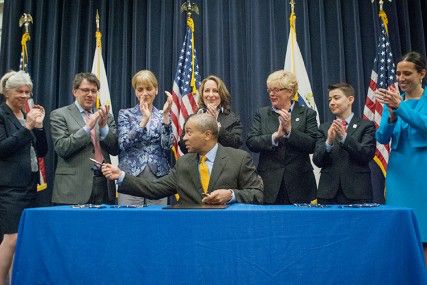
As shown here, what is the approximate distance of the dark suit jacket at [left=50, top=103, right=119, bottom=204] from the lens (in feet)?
10.9

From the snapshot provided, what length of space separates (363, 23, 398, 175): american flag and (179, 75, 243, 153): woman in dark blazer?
1734 mm

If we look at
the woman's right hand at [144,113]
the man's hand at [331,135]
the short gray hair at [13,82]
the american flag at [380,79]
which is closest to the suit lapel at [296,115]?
the man's hand at [331,135]

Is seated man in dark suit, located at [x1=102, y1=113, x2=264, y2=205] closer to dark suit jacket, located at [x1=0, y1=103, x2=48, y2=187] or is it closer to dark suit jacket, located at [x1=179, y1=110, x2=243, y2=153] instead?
dark suit jacket, located at [x1=179, y1=110, x2=243, y2=153]

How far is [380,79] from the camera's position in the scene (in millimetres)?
4801

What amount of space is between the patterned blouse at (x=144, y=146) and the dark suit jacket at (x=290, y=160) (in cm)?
63

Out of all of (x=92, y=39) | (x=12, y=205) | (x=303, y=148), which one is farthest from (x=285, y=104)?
(x=92, y=39)

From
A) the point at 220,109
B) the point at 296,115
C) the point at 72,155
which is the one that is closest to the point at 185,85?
the point at 220,109

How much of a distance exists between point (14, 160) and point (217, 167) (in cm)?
147

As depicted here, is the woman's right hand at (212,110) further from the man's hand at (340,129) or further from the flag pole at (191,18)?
Result: the flag pole at (191,18)

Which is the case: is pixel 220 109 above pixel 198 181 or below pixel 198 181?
above

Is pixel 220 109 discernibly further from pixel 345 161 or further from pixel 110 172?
pixel 110 172

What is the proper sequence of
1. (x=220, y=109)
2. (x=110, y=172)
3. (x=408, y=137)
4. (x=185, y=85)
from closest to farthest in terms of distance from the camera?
(x=110, y=172), (x=408, y=137), (x=220, y=109), (x=185, y=85)

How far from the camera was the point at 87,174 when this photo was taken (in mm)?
3412

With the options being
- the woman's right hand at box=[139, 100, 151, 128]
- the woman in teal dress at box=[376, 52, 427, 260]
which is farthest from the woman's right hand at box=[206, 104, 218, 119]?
the woman in teal dress at box=[376, 52, 427, 260]
